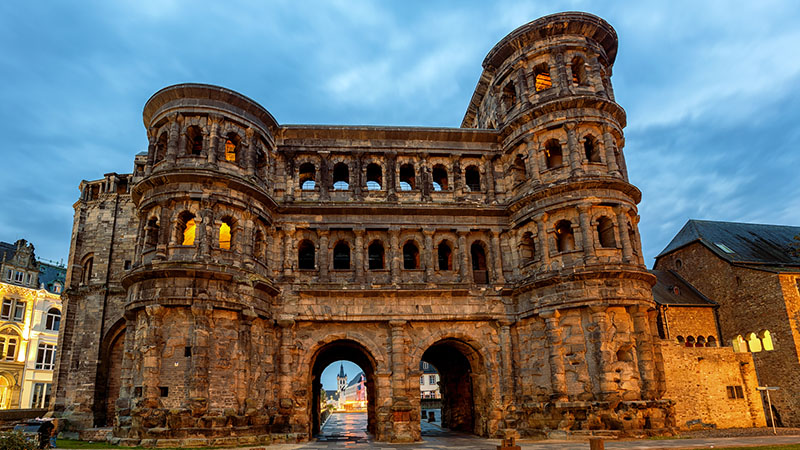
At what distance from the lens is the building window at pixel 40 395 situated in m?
44.6

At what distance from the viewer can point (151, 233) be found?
76.0ft

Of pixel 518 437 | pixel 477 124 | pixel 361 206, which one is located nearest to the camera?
pixel 518 437

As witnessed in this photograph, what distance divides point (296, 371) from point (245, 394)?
290 cm

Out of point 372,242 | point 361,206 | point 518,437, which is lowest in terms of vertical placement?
point 518,437

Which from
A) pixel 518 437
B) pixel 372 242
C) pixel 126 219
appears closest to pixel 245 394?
pixel 372 242

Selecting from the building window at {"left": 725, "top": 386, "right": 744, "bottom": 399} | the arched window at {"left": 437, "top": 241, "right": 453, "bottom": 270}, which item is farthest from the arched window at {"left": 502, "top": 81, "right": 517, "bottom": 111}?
the building window at {"left": 725, "top": 386, "right": 744, "bottom": 399}

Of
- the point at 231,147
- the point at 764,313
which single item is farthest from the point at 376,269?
the point at 764,313

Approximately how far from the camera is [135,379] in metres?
20.5

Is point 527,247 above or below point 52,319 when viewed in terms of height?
below

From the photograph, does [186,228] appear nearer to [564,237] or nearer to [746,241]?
[564,237]

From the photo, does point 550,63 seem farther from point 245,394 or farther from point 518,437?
point 245,394

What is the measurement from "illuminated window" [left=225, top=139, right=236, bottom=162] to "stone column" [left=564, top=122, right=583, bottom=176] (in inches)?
632

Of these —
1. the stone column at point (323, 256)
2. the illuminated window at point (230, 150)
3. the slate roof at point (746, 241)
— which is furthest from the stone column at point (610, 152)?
the illuminated window at point (230, 150)

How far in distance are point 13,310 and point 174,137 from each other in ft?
108
